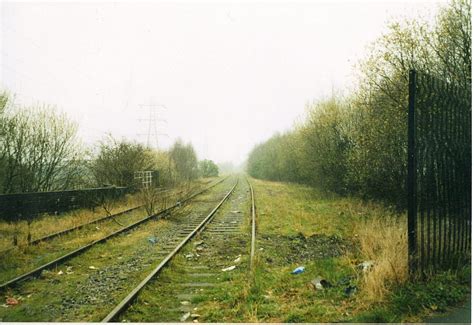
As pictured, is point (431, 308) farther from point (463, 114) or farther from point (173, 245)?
point (173, 245)

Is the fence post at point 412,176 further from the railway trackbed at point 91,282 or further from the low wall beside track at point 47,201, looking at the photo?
the low wall beside track at point 47,201

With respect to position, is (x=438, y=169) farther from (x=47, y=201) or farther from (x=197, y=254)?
(x=47, y=201)

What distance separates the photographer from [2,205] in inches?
356

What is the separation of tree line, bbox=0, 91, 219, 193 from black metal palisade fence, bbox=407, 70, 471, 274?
12.4 metres

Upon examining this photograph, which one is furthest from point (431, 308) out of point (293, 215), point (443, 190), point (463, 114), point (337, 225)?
point (293, 215)

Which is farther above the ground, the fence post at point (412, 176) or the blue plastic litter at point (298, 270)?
the fence post at point (412, 176)

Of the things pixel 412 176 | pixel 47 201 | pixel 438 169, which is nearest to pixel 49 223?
pixel 47 201

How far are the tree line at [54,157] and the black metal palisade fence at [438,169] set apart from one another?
1240 cm

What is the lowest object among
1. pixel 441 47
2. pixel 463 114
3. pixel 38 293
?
pixel 38 293

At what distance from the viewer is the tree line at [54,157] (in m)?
Answer: 12.5

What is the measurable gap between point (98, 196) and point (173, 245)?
7.63m

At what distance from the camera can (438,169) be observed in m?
5.48

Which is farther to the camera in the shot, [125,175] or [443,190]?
[125,175]

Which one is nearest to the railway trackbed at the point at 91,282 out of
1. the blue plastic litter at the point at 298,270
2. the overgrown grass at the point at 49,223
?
the overgrown grass at the point at 49,223
